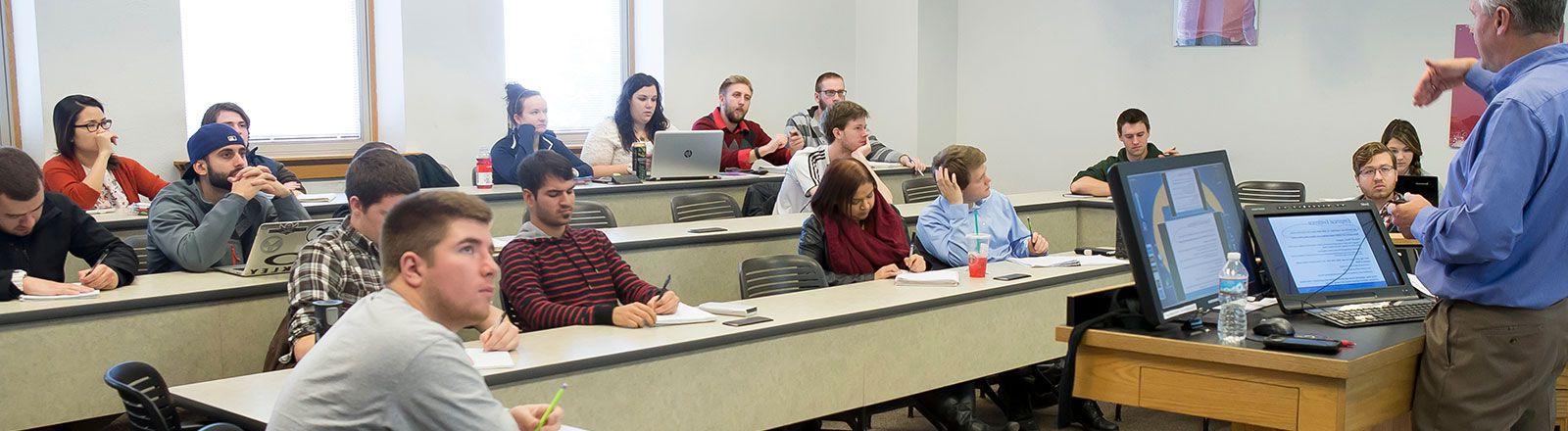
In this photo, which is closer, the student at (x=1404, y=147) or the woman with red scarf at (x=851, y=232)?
the woman with red scarf at (x=851, y=232)

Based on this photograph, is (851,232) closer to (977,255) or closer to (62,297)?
(977,255)

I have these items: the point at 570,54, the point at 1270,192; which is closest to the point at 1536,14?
the point at 1270,192

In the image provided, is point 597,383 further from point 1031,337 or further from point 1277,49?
point 1277,49

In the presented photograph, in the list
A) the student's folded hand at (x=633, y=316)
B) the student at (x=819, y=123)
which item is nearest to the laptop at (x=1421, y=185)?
the student at (x=819, y=123)

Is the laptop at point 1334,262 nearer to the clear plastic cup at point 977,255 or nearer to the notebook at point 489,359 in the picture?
the clear plastic cup at point 977,255

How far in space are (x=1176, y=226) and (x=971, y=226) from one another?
230 centimetres

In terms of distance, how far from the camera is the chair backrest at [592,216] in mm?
5523

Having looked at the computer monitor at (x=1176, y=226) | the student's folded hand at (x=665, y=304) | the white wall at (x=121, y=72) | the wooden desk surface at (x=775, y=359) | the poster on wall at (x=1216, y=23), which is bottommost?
the wooden desk surface at (x=775, y=359)

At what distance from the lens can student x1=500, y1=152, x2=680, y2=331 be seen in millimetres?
3746

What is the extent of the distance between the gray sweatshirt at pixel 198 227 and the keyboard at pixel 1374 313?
312cm

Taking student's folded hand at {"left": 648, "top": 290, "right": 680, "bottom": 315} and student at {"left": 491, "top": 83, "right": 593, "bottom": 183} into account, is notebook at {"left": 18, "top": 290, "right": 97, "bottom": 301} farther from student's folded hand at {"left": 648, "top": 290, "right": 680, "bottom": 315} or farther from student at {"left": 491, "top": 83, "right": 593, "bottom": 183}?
student at {"left": 491, "top": 83, "right": 593, "bottom": 183}

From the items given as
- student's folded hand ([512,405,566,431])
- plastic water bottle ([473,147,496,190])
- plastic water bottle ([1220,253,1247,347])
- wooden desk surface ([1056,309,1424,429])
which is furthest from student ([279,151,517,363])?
plastic water bottle ([473,147,496,190])

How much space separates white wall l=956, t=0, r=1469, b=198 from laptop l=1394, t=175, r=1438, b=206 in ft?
8.10

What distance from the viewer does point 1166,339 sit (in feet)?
8.44
